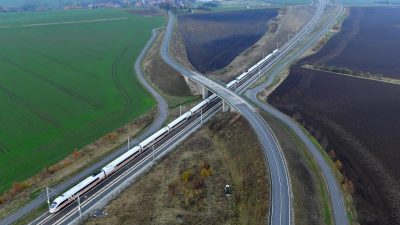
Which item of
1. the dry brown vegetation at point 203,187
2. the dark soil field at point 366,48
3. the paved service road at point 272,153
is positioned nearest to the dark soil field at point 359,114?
the dark soil field at point 366,48

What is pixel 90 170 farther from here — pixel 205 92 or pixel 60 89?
pixel 60 89

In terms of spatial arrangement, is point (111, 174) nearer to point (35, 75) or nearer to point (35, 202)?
point (35, 202)

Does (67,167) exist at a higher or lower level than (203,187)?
higher

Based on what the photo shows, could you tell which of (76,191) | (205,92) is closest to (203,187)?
(76,191)

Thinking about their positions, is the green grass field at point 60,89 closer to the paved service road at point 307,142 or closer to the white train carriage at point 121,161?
the white train carriage at point 121,161

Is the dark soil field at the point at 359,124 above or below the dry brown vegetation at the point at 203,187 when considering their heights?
above

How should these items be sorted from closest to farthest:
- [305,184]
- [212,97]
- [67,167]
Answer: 1. [305,184]
2. [67,167]
3. [212,97]
